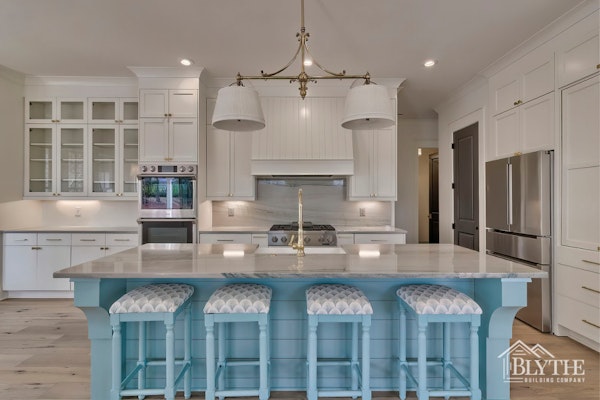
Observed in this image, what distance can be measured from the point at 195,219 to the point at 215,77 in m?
1.81

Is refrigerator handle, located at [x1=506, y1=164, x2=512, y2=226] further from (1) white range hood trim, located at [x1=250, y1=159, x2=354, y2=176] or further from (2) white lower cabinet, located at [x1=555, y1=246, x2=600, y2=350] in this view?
(1) white range hood trim, located at [x1=250, y1=159, x2=354, y2=176]

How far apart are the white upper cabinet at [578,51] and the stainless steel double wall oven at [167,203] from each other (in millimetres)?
3796

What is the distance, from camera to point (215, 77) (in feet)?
13.4

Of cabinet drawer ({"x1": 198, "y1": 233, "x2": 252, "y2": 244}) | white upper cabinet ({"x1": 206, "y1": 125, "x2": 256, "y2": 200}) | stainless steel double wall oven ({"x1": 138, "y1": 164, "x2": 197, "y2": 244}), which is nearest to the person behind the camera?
stainless steel double wall oven ({"x1": 138, "y1": 164, "x2": 197, "y2": 244})

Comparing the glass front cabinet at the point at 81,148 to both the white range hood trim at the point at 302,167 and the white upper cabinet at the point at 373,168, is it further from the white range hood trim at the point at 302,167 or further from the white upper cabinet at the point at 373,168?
the white upper cabinet at the point at 373,168

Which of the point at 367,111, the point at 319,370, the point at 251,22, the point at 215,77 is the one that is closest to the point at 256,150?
the point at 215,77

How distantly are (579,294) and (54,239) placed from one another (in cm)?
545

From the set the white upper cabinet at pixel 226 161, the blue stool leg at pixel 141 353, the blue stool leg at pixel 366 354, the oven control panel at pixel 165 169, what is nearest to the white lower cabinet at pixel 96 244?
the oven control panel at pixel 165 169

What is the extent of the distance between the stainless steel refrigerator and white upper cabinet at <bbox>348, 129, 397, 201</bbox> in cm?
120

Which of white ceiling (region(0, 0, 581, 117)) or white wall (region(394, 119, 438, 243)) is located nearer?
white ceiling (region(0, 0, 581, 117))

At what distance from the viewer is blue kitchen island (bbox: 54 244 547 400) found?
1674 mm

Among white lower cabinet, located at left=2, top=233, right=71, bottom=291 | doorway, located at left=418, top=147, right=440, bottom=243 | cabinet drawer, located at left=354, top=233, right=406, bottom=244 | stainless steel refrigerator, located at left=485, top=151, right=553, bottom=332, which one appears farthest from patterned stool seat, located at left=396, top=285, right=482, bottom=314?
doorway, located at left=418, top=147, right=440, bottom=243

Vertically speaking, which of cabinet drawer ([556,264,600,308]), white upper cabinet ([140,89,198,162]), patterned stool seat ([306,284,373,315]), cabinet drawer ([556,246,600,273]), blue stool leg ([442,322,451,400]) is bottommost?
blue stool leg ([442,322,451,400])

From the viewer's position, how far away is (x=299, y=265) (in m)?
1.79
